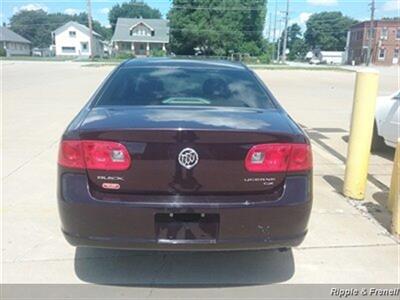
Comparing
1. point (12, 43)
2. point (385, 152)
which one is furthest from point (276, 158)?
point (12, 43)

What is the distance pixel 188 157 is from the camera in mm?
2787

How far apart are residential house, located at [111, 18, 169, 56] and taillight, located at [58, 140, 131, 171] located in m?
81.8

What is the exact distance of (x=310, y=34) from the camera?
126438 mm

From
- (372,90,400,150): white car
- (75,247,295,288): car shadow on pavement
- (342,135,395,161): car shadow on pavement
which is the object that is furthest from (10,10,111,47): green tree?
(75,247,295,288): car shadow on pavement

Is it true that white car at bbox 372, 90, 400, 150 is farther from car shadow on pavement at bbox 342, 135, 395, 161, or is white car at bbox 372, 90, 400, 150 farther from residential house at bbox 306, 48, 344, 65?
residential house at bbox 306, 48, 344, 65

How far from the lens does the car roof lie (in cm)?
424

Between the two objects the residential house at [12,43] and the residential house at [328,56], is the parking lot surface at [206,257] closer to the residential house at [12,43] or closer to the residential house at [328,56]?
the residential house at [12,43]

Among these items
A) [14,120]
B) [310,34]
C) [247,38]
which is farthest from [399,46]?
[14,120]

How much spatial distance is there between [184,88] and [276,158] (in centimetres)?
137

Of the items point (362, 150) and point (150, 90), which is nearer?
point (150, 90)

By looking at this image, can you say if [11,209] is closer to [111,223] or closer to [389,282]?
[111,223]

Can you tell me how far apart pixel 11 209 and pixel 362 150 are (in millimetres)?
3896

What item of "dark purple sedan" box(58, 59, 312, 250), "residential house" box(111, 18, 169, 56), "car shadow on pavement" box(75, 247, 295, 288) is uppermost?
"residential house" box(111, 18, 169, 56)

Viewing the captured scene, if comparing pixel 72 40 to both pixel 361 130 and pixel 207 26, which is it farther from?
pixel 361 130
